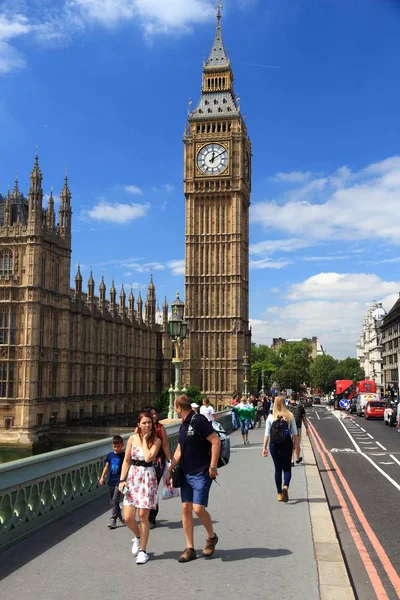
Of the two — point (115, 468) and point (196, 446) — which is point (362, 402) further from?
point (196, 446)

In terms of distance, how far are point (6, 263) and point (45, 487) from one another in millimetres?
46278

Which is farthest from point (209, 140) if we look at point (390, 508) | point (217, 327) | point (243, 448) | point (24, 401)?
point (390, 508)

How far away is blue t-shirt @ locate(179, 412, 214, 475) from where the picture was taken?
772 cm

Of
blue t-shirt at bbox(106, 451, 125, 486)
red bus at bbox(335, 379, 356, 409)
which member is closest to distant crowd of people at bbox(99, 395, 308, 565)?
blue t-shirt at bbox(106, 451, 125, 486)

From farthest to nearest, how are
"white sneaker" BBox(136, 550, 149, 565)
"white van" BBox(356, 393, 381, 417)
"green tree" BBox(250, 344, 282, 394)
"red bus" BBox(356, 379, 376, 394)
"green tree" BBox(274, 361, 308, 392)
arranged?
"green tree" BBox(274, 361, 308, 392) < "green tree" BBox(250, 344, 282, 394) < "red bus" BBox(356, 379, 376, 394) < "white van" BBox(356, 393, 381, 417) < "white sneaker" BBox(136, 550, 149, 565)

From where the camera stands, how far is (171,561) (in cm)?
766

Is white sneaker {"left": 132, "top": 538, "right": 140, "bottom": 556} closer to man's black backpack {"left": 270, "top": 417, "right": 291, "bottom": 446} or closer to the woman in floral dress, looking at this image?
the woman in floral dress

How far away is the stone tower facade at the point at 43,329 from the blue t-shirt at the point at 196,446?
1779 inches

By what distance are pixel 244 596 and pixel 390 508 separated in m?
6.24

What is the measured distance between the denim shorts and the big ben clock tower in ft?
251

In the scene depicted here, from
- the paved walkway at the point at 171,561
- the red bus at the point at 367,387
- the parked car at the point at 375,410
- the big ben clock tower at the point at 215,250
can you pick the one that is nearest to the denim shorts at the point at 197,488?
the paved walkway at the point at 171,561

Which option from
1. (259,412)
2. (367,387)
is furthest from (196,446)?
(367,387)

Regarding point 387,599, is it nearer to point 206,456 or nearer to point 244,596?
point 244,596

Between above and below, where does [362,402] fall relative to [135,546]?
above
